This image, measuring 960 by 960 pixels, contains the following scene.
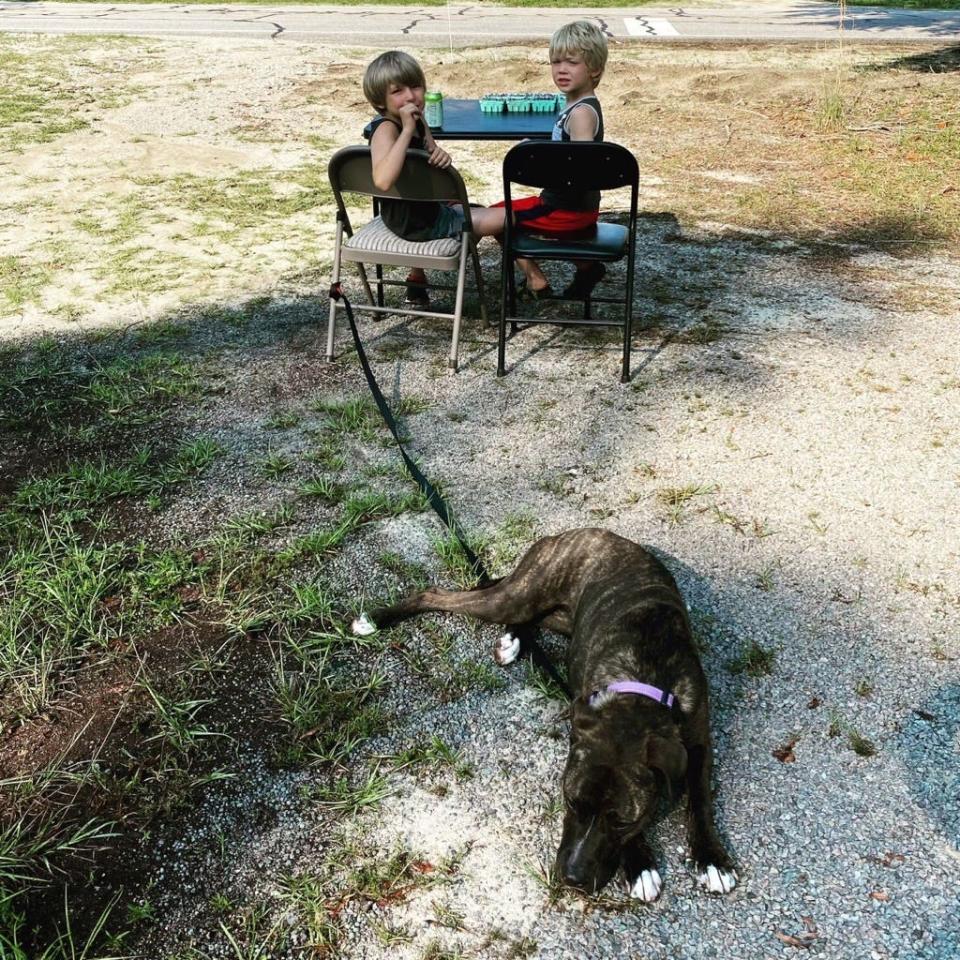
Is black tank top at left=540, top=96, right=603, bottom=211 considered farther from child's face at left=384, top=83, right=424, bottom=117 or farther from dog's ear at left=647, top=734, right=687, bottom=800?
dog's ear at left=647, top=734, right=687, bottom=800

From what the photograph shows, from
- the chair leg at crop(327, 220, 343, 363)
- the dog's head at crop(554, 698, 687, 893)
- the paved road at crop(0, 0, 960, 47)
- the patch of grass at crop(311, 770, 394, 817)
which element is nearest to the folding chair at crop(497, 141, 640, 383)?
the chair leg at crop(327, 220, 343, 363)

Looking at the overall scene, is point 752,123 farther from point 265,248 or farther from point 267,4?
point 267,4

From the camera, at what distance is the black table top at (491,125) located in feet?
16.8

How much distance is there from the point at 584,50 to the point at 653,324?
1.63 m

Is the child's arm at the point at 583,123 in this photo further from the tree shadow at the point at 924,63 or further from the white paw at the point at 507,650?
the tree shadow at the point at 924,63

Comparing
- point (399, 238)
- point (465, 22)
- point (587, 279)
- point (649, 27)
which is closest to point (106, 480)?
point (399, 238)

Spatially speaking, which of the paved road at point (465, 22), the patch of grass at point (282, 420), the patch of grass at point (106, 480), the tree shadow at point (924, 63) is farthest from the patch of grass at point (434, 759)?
the paved road at point (465, 22)

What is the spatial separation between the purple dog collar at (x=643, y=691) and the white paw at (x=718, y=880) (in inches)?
17.8

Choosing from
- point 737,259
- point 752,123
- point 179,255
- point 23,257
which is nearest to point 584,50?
point 737,259

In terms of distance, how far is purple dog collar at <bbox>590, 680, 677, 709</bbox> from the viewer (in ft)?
6.98

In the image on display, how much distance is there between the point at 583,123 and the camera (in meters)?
4.33

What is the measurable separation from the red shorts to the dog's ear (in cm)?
316

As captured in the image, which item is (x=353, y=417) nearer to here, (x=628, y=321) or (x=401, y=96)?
(x=628, y=321)

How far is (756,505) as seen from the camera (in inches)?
142
